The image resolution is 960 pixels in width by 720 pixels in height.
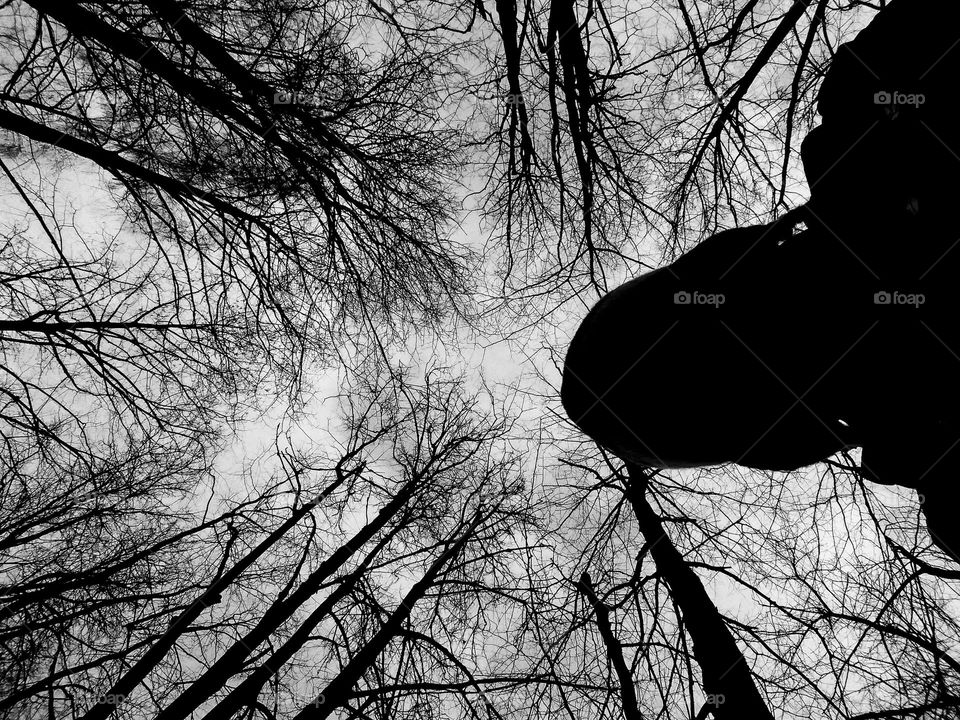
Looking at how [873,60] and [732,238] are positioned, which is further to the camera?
[732,238]

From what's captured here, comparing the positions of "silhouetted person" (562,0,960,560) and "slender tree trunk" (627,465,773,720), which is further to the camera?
"slender tree trunk" (627,465,773,720)

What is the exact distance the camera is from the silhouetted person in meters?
1.80

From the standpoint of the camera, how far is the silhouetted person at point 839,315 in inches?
70.8

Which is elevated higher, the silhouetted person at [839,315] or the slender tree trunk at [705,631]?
the silhouetted person at [839,315]

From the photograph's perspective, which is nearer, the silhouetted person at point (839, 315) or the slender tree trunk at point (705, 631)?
the silhouetted person at point (839, 315)

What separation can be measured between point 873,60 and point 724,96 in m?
2.93

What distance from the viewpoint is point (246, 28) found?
416cm

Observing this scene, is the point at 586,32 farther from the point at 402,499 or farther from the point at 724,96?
the point at 402,499

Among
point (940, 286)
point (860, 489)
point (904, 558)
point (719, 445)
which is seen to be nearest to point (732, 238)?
point (940, 286)

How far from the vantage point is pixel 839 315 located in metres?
1.97

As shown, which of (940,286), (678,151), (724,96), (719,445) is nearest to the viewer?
(940,286)

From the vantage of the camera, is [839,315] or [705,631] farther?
[705,631]

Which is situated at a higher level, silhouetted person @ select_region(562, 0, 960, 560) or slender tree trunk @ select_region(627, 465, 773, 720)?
silhouetted person @ select_region(562, 0, 960, 560)

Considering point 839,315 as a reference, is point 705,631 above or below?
below
